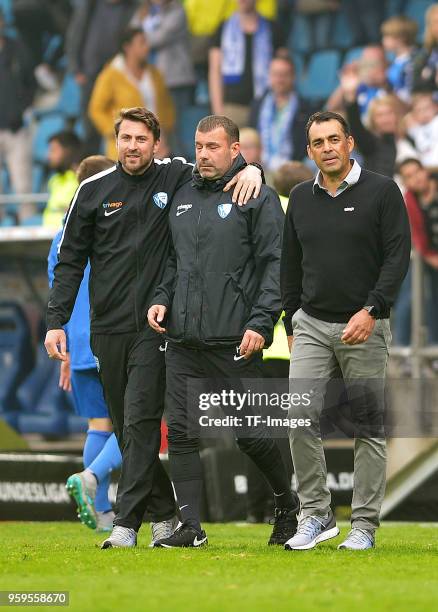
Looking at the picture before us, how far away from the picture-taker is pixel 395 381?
11.6 m

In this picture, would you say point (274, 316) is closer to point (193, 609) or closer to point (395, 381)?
point (193, 609)

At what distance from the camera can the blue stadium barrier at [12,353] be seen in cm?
→ 1752

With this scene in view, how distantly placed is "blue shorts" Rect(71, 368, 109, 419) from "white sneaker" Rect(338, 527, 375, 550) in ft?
8.75

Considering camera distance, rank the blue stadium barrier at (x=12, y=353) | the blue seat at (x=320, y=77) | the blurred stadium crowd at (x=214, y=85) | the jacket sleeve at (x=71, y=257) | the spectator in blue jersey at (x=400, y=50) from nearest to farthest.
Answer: the jacket sleeve at (x=71, y=257) < the blurred stadium crowd at (x=214, y=85) < the spectator in blue jersey at (x=400, y=50) < the blue seat at (x=320, y=77) < the blue stadium barrier at (x=12, y=353)

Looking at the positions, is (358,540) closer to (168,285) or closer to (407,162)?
(168,285)

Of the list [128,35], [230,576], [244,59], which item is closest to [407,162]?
[244,59]

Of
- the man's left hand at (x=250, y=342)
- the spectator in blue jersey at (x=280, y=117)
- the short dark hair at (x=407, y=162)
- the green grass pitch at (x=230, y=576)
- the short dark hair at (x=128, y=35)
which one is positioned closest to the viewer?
the green grass pitch at (x=230, y=576)

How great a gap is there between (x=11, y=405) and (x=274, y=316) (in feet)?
35.3

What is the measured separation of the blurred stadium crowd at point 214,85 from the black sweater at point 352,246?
605cm

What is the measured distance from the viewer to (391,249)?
22.1ft

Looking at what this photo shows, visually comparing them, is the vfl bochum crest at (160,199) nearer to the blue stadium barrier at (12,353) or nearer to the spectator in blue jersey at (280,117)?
the spectator in blue jersey at (280,117)

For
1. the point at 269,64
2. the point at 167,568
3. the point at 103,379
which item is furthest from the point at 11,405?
the point at 167,568

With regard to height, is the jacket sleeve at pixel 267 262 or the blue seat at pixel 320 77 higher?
the blue seat at pixel 320 77

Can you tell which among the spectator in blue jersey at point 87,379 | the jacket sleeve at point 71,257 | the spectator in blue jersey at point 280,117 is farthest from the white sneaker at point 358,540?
the spectator in blue jersey at point 280,117
